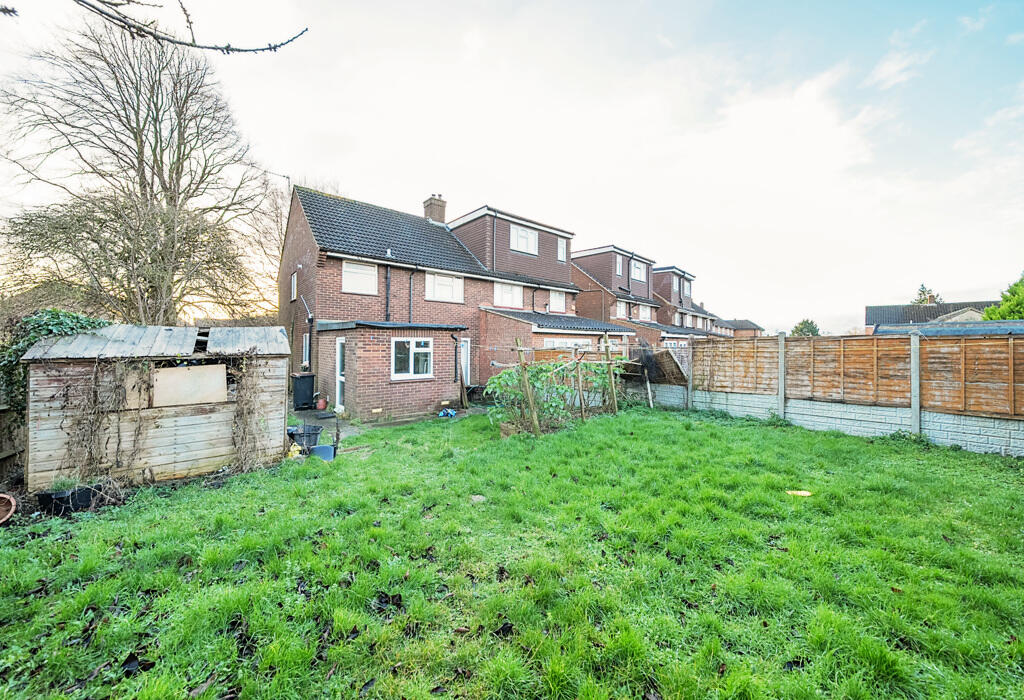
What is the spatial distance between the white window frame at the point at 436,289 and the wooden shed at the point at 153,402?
28.2ft

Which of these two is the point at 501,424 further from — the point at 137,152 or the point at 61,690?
the point at 137,152

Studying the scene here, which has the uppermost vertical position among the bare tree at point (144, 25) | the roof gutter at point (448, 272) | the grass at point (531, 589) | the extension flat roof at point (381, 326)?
the roof gutter at point (448, 272)

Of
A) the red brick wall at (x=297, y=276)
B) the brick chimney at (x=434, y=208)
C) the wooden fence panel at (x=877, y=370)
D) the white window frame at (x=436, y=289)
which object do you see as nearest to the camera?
the wooden fence panel at (x=877, y=370)

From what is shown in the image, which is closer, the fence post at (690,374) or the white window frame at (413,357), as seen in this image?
the white window frame at (413,357)

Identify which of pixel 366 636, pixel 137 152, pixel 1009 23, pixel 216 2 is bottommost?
pixel 366 636

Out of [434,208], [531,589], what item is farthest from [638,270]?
[531,589]

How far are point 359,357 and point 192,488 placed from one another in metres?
5.11

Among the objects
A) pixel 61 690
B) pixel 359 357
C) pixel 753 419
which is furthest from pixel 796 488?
pixel 359 357

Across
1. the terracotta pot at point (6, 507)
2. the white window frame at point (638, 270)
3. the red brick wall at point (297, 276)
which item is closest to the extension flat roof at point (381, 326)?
the red brick wall at point (297, 276)

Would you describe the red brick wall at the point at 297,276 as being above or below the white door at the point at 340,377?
above

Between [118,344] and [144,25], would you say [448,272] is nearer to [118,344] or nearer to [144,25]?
[118,344]

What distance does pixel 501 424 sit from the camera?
8469 mm

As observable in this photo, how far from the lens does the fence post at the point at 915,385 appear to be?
743cm

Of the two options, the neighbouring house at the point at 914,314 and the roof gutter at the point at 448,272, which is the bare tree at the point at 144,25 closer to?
the roof gutter at the point at 448,272
